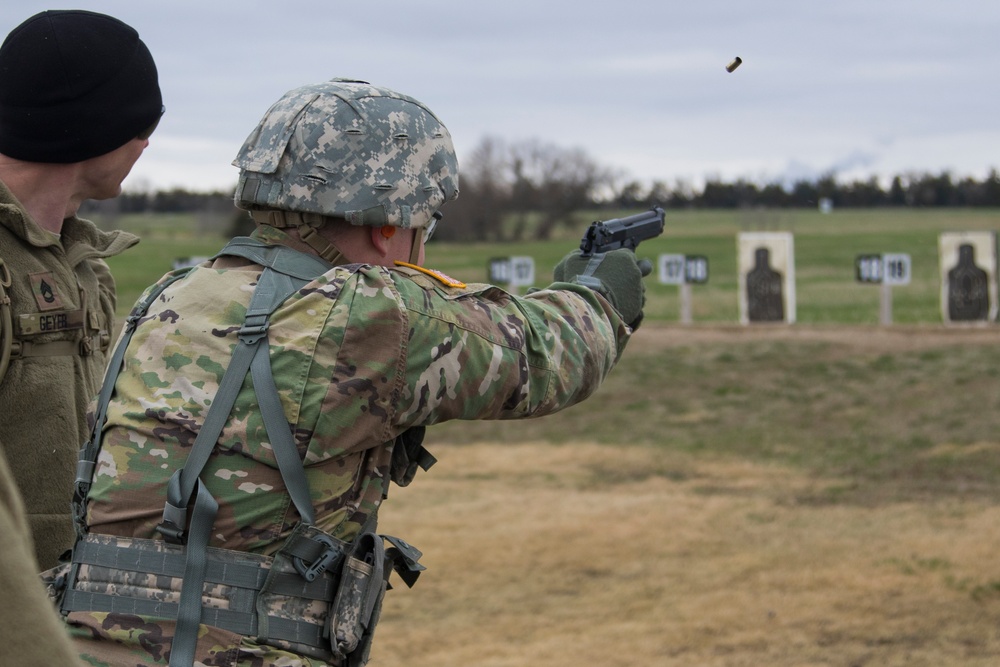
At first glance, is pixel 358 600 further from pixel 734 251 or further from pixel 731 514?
pixel 734 251

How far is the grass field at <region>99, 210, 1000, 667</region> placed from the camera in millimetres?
4957

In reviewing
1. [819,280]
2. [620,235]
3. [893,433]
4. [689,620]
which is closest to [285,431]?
[620,235]

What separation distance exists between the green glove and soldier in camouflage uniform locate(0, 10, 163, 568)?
856 mm

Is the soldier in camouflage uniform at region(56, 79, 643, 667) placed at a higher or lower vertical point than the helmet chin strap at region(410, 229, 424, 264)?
lower

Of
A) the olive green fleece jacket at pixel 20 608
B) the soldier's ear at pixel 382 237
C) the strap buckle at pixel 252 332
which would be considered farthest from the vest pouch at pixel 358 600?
the olive green fleece jacket at pixel 20 608

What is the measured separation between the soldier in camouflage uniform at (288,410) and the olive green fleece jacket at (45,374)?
1.18ft

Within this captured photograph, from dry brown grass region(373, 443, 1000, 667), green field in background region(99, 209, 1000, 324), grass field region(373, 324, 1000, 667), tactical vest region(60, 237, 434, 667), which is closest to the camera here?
tactical vest region(60, 237, 434, 667)

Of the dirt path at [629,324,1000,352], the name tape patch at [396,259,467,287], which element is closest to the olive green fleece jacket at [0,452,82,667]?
the name tape patch at [396,259,467,287]

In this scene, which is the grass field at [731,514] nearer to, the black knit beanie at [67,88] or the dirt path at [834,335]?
the dirt path at [834,335]

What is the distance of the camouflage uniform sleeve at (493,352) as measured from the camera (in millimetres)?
1776

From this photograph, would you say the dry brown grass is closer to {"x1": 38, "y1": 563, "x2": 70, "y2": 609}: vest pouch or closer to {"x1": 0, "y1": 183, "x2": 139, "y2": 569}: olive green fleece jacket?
{"x1": 0, "y1": 183, "x2": 139, "y2": 569}: olive green fleece jacket

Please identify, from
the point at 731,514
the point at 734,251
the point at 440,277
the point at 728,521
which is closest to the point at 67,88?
the point at 440,277

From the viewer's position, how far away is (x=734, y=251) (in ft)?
95.5

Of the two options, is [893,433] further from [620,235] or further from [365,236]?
[365,236]
